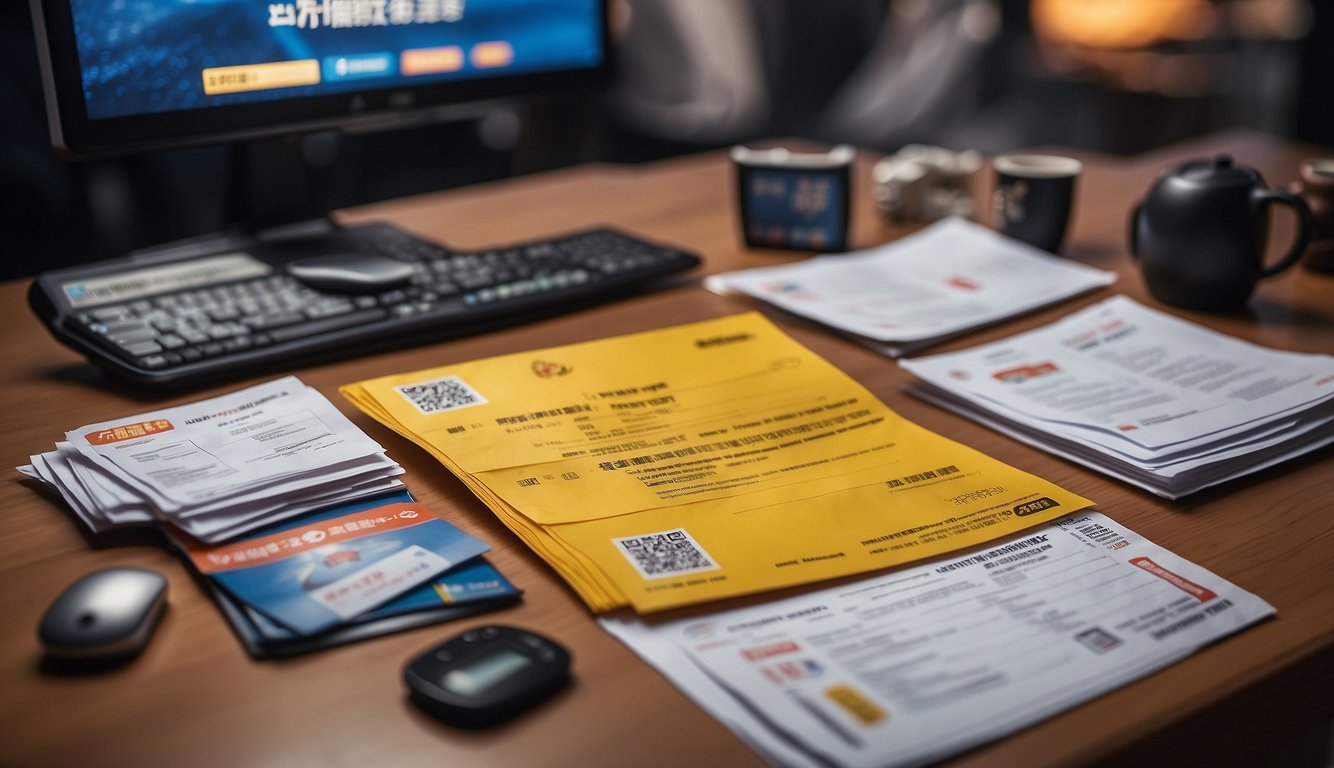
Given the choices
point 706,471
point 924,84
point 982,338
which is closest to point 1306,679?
point 706,471

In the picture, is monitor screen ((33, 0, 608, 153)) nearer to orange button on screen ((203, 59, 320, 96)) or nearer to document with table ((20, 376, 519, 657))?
orange button on screen ((203, 59, 320, 96))

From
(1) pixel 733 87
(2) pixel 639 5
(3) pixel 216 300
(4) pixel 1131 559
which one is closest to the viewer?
(4) pixel 1131 559

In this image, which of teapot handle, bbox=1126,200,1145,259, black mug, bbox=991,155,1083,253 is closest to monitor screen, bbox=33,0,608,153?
black mug, bbox=991,155,1083,253

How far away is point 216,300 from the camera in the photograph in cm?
94

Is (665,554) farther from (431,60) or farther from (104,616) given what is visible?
(431,60)

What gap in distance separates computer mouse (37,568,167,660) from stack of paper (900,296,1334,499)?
0.55 metres

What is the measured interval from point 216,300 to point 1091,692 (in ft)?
2.43

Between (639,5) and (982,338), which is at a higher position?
(639,5)

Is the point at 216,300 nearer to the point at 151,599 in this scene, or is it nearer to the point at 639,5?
the point at 151,599

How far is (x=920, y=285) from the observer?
1.10m

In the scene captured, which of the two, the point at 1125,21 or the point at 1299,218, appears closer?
the point at 1299,218

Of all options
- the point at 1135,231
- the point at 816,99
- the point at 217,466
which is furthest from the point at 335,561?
the point at 816,99

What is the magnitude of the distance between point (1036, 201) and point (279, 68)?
2.49ft

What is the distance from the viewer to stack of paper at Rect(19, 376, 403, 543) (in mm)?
650
